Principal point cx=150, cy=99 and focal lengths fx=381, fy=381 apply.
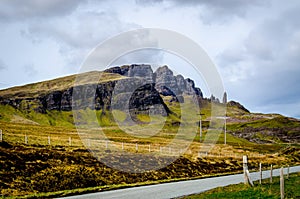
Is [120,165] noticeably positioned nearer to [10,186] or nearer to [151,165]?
[151,165]

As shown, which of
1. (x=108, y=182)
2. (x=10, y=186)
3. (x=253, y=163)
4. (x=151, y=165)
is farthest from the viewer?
(x=253, y=163)

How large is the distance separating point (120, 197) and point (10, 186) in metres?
10.4

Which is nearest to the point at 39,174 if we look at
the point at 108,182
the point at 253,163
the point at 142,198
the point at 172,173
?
the point at 108,182

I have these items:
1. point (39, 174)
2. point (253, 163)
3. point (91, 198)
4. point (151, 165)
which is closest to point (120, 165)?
point (151, 165)

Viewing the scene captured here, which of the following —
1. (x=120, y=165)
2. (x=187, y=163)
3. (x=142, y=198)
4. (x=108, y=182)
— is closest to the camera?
(x=142, y=198)

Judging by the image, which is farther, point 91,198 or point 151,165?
point 151,165

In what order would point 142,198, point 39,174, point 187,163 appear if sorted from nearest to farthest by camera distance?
point 142,198
point 39,174
point 187,163

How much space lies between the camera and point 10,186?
96.1 feet

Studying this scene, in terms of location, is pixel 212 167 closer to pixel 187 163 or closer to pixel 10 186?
pixel 187 163

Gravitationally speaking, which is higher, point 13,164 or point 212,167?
point 13,164

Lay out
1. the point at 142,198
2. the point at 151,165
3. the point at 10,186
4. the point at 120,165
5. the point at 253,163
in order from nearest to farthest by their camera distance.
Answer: the point at 142,198 → the point at 10,186 → the point at 120,165 → the point at 151,165 → the point at 253,163

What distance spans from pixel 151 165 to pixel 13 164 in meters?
19.4

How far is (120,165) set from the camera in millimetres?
45969

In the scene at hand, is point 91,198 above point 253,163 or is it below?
above
